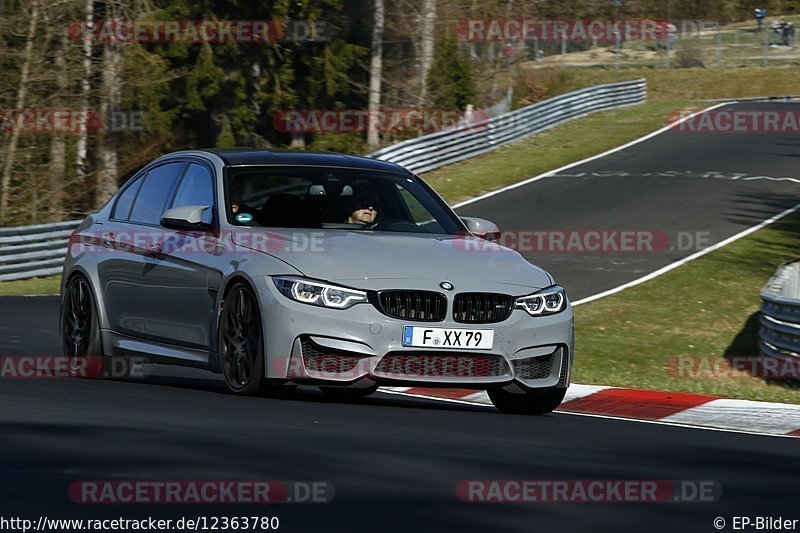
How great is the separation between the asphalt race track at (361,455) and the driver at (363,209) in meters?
1.15

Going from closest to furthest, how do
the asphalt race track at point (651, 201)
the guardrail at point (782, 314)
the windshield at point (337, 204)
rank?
1. the windshield at point (337, 204)
2. the guardrail at point (782, 314)
3. the asphalt race track at point (651, 201)

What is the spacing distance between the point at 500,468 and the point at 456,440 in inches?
38.1

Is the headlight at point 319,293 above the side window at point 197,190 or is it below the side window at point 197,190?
below

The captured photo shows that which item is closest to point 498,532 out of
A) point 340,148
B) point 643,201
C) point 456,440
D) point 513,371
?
point 456,440

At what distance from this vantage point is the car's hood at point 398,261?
8.43 meters

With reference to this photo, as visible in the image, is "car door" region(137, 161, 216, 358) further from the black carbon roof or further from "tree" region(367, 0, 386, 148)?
"tree" region(367, 0, 386, 148)

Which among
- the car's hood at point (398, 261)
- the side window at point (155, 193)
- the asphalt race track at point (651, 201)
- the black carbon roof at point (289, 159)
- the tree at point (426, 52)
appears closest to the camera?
the car's hood at point (398, 261)

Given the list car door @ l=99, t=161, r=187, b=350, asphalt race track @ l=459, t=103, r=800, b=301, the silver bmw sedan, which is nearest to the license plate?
the silver bmw sedan

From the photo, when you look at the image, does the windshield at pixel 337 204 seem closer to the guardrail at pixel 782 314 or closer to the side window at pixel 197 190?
the side window at pixel 197 190

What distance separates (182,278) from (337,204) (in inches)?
42.7

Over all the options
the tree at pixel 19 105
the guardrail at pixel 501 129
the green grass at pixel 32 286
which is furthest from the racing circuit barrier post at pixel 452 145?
the tree at pixel 19 105

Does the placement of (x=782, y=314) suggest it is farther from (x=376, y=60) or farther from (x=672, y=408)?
(x=376, y=60)

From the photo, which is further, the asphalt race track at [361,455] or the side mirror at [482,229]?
the side mirror at [482,229]

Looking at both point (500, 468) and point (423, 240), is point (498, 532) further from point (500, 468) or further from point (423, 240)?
point (423, 240)
